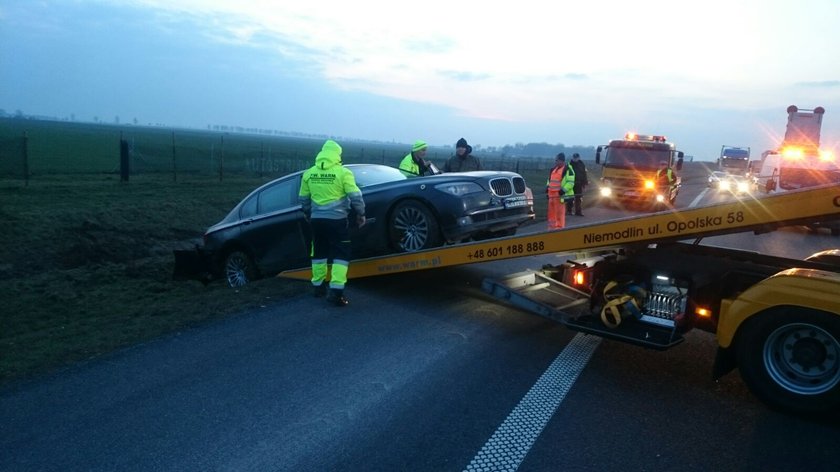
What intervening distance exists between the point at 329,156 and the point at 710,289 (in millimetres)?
4260

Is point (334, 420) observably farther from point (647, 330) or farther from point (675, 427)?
point (647, 330)

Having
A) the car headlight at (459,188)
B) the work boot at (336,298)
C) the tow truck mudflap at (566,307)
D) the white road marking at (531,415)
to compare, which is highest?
the car headlight at (459,188)

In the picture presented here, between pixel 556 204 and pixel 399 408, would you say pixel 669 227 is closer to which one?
pixel 399 408

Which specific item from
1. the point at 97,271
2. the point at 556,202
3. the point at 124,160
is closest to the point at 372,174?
the point at 97,271

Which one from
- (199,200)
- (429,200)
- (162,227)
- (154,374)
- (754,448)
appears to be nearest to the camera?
(754,448)

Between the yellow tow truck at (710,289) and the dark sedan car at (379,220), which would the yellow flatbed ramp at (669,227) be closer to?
the yellow tow truck at (710,289)

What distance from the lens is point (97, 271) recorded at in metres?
10.7

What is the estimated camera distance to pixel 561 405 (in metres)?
4.39

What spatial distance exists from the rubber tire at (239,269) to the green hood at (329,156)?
2.80 metres

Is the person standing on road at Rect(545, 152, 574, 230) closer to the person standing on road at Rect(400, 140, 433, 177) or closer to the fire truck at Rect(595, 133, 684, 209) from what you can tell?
the person standing on road at Rect(400, 140, 433, 177)

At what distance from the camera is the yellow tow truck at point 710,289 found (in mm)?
4242

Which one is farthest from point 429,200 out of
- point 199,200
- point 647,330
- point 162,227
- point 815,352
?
point 199,200

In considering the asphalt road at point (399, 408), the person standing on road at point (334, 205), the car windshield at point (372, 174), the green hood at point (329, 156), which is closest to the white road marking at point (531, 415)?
the asphalt road at point (399, 408)

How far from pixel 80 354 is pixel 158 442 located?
2137 millimetres
